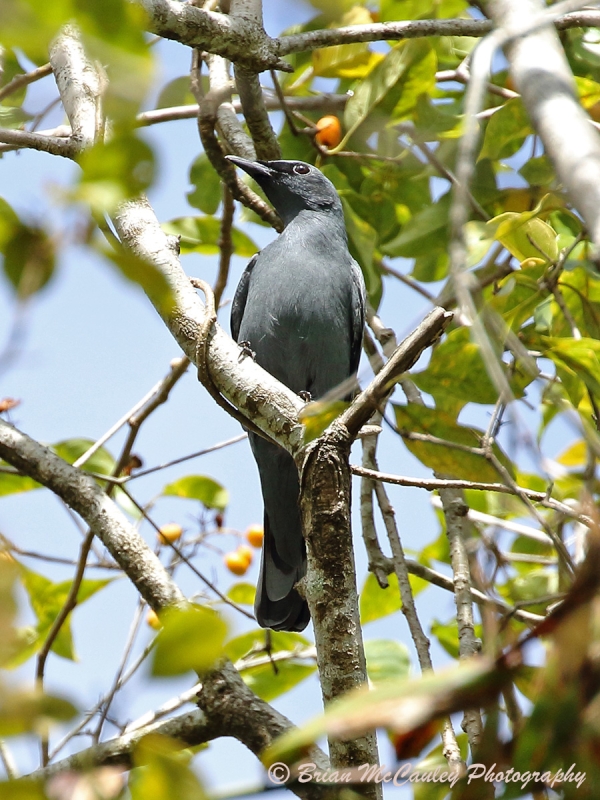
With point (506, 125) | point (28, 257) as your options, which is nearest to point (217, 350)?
point (28, 257)

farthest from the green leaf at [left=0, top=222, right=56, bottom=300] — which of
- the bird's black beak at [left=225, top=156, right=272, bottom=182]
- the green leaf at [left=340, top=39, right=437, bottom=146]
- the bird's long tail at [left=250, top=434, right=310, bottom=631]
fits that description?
the bird's black beak at [left=225, top=156, right=272, bottom=182]

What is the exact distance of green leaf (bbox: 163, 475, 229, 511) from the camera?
5.05 m

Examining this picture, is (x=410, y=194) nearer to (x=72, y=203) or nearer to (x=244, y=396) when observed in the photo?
(x=244, y=396)

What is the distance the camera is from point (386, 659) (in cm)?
445

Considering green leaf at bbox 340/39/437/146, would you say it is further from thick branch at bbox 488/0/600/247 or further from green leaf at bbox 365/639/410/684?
green leaf at bbox 365/639/410/684

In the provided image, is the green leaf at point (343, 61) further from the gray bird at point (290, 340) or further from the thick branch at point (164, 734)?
the thick branch at point (164, 734)

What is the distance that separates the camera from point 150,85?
911mm

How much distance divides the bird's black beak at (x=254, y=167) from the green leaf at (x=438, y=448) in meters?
2.69

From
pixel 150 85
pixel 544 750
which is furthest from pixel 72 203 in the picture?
pixel 544 750

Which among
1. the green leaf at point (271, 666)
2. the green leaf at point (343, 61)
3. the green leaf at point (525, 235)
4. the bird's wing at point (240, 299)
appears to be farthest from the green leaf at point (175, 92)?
the green leaf at point (271, 666)

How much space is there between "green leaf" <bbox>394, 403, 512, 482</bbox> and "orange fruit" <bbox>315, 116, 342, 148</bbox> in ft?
9.33

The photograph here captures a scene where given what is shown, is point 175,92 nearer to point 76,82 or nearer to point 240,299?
point 240,299

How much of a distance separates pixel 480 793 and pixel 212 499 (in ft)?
13.4

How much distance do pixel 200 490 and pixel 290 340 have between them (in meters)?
1.06
